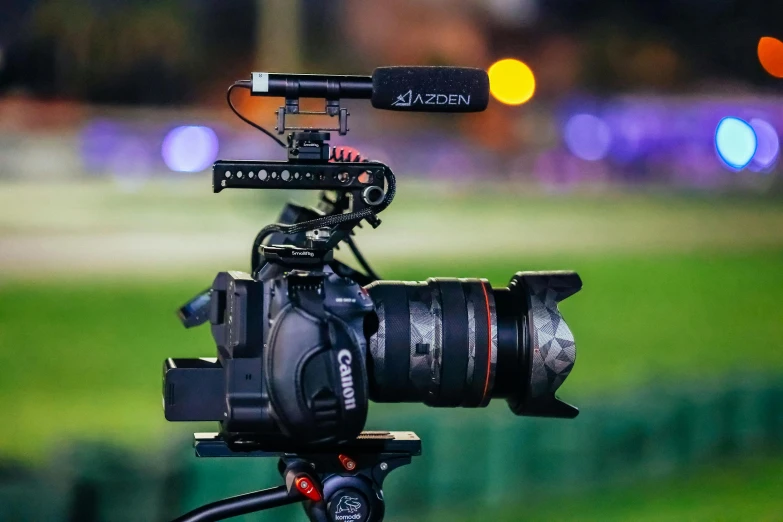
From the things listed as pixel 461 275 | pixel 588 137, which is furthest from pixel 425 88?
pixel 588 137

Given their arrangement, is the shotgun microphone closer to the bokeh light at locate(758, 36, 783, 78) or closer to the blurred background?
the blurred background

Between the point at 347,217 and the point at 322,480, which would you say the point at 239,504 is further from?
the point at 347,217

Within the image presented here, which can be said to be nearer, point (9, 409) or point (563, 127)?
point (9, 409)

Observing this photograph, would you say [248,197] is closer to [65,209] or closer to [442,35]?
[65,209]

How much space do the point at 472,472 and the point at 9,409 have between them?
1121mm

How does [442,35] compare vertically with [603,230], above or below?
above

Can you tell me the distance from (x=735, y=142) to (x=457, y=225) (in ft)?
2.91

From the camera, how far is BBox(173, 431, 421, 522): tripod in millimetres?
1390

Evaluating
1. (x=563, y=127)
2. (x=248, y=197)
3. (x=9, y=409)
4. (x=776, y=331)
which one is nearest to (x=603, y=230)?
(x=563, y=127)

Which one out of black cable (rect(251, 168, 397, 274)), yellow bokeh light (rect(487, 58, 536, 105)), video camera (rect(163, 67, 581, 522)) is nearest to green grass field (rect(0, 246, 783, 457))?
yellow bokeh light (rect(487, 58, 536, 105))

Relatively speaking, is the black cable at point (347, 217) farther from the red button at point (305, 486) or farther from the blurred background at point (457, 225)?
the blurred background at point (457, 225)

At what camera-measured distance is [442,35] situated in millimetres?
2695

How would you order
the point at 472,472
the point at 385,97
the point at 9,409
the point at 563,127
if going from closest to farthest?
the point at 385,97
the point at 9,409
the point at 472,472
the point at 563,127

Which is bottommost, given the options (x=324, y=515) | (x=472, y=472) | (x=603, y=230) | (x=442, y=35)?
(x=472, y=472)
